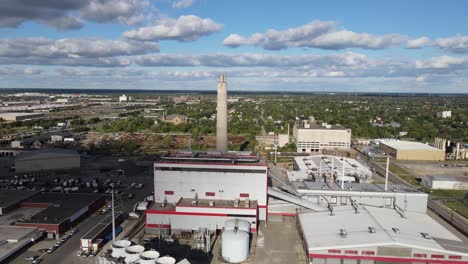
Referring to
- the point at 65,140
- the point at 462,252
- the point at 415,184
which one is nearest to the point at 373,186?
the point at 462,252

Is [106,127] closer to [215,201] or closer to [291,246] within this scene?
[215,201]

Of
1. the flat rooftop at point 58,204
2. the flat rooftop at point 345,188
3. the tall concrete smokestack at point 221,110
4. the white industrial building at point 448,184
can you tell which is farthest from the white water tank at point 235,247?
the white industrial building at point 448,184

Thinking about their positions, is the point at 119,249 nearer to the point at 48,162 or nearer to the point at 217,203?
the point at 217,203

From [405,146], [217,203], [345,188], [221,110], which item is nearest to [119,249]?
[217,203]

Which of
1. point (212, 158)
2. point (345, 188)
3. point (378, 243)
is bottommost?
point (378, 243)

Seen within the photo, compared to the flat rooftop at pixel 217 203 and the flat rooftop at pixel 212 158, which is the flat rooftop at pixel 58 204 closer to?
the flat rooftop at pixel 212 158

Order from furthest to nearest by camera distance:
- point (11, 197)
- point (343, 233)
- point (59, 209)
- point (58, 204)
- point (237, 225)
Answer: point (11, 197), point (58, 204), point (59, 209), point (237, 225), point (343, 233)
